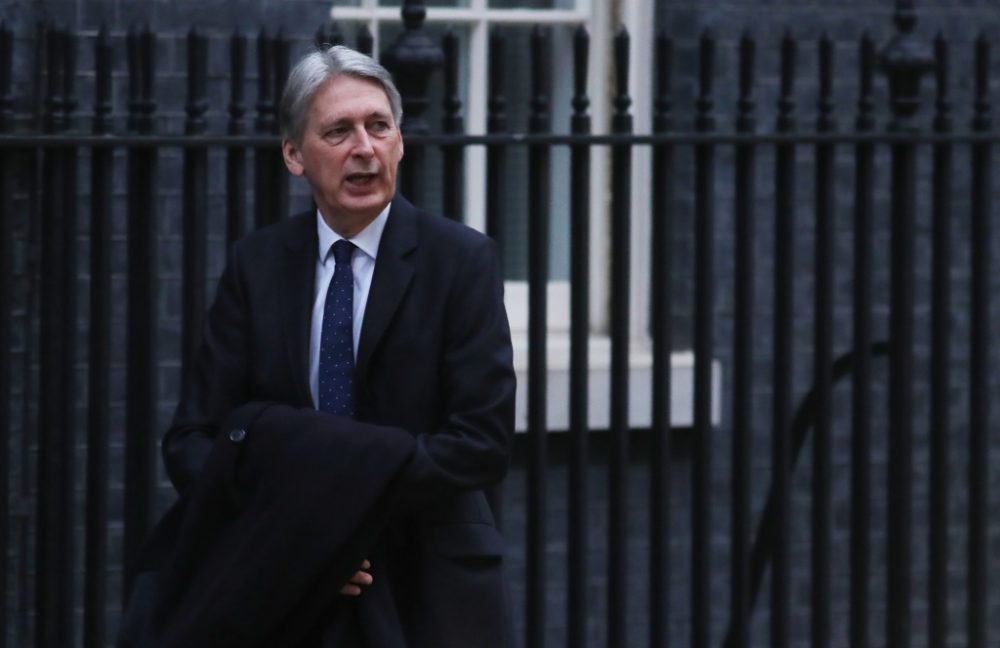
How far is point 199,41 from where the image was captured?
516cm

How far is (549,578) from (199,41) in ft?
8.76

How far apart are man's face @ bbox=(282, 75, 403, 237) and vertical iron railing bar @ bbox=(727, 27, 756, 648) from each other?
1925 mm

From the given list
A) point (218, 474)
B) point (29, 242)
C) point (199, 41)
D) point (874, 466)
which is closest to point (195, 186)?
point (199, 41)

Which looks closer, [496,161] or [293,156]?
[293,156]

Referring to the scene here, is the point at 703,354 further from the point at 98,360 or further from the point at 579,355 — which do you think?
the point at 98,360

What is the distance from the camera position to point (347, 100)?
3725 mm

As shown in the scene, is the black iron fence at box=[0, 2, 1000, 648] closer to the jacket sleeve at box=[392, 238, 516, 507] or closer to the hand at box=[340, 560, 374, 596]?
the jacket sleeve at box=[392, 238, 516, 507]

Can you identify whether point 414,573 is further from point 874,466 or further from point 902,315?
point 874,466

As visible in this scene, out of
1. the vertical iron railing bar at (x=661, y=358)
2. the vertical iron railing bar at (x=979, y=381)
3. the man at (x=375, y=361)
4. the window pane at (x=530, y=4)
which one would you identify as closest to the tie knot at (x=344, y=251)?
the man at (x=375, y=361)

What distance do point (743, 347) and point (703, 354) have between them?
4.0 inches

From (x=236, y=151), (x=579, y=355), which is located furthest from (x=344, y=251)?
(x=579, y=355)

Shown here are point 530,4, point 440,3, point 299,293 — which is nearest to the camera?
point 299,293

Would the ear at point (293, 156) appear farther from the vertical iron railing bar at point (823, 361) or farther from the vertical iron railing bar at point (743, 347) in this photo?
the vertical iron railing bar at point (823, 361)

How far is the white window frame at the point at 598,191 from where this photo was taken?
7098mm
